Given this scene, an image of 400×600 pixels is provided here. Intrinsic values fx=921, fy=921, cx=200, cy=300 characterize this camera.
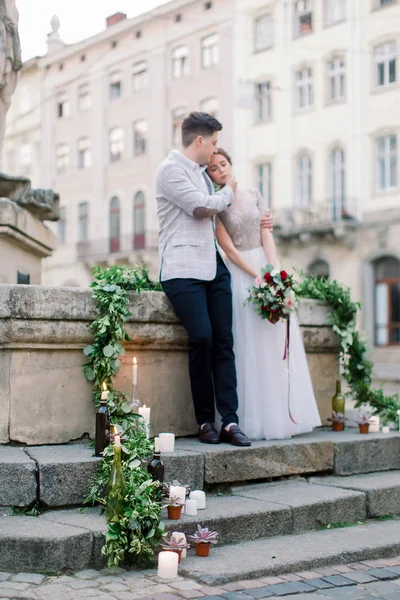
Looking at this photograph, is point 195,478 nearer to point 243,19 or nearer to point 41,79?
point 243,19

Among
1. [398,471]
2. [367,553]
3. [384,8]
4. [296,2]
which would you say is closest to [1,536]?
[367,553]

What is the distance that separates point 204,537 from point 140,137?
3295 centimetres

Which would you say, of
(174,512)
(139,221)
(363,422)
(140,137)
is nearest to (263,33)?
(140,137)

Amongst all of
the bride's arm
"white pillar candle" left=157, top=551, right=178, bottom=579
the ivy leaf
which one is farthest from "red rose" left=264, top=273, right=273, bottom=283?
"white pillar candle" left=157, top=551, right=178, bottom=579

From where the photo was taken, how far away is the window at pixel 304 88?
96.7 feet

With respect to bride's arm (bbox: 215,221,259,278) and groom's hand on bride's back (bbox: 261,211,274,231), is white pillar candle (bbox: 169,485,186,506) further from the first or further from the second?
groom's hand on bride's back (bbox: 261,211,274,231)

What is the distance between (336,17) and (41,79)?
55.8 ft

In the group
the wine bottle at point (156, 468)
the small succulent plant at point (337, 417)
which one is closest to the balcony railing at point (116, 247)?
the small succulent plant at point (337, 417)

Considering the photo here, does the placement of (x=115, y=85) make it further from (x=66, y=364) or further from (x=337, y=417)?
(x=66, y=364)

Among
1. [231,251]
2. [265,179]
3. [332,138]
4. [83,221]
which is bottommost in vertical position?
[231,251]

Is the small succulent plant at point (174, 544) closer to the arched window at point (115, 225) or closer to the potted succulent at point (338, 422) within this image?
the potted succulent at point (338, 422)

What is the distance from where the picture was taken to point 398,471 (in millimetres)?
6043

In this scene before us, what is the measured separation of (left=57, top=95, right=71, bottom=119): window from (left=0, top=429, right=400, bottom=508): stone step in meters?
35.4

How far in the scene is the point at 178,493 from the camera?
4.38 meters
